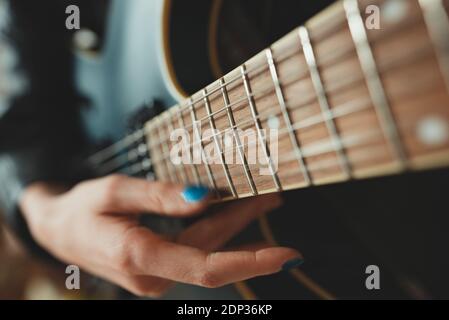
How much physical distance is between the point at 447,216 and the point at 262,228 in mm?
169

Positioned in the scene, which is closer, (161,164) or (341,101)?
(341,101)

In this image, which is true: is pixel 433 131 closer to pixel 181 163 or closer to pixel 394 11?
pixel 394 11

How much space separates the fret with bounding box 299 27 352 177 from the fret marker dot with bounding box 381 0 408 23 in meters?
Answer: 0.05

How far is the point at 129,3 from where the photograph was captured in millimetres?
490

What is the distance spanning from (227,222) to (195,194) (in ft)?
0.23

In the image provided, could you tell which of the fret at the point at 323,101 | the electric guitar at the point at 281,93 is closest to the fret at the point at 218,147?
the electric guitar at the point at 281,93

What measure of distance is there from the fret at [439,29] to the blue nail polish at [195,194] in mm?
237

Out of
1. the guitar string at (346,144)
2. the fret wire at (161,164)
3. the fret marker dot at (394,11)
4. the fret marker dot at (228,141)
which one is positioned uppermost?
the fret wire at (161,164)

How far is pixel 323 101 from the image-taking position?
0.23m

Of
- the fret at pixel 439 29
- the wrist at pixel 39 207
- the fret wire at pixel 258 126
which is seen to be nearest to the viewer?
the fret at pixel 439 29

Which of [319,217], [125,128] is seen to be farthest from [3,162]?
[319,217]

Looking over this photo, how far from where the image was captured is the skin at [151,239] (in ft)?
1.16

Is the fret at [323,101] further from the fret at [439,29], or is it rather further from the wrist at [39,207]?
the wrist at [39,207]

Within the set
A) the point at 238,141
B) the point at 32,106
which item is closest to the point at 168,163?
the point at 238,141
